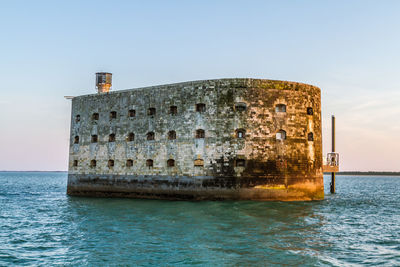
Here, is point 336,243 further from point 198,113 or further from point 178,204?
point 198,113

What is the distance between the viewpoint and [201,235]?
41.8 ft

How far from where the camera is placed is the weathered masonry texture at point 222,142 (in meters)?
20.8

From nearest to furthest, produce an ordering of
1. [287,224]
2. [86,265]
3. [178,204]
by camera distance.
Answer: [86,265]
[287,224]
[178,204]

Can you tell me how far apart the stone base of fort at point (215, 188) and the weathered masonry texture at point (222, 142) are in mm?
50

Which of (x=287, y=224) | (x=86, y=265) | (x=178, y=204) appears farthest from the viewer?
(x=178, y=204)

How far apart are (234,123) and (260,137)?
1.51m

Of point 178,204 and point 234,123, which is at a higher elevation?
point 234,123

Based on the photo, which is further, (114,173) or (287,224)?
(114,173)

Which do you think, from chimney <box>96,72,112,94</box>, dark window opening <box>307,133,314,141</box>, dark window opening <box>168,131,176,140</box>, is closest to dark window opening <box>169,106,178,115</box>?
dark window opening <box>168,131,176,140</box>

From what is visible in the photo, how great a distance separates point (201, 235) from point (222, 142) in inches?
339

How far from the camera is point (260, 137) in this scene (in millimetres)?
20922

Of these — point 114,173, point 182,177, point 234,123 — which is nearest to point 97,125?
point 114,173

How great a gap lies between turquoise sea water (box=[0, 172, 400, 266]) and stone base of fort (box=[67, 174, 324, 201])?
2.16 feet

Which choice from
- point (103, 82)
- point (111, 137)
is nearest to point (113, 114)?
point (111, 137)
